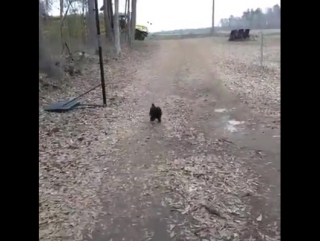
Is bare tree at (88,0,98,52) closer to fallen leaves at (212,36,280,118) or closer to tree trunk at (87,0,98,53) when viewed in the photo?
tree trunk at (87,0,98,53)

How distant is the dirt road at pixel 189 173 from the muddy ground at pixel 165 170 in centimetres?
1

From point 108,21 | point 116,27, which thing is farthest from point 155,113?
point 108,21

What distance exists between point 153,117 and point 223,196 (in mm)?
3839

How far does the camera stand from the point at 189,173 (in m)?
5.30

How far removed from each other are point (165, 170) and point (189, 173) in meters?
0.36

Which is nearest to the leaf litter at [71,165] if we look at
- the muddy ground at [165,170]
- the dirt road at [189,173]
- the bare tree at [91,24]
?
the muddy ground at [165,170]

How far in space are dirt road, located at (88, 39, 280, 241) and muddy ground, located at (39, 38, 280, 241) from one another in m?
0.01

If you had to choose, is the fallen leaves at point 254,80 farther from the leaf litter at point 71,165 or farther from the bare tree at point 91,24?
the bare tree at point 91,24

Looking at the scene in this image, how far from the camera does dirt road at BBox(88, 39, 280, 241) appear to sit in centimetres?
385

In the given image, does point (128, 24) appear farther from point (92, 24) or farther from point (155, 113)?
point (155, 113)

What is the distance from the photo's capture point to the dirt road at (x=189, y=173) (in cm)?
385

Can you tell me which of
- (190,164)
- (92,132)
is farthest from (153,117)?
(190,164)
